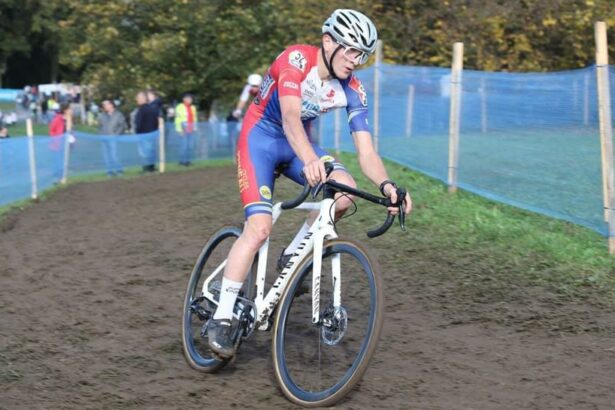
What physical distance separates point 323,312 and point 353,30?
1491 mm

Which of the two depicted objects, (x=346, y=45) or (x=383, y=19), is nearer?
(x=346, y=45)

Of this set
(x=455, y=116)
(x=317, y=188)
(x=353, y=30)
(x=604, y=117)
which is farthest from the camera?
(x=455, y=116)

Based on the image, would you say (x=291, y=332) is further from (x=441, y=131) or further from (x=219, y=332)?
(x=441, y=131)

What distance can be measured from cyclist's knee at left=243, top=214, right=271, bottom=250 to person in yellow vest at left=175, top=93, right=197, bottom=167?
16930 millimetres

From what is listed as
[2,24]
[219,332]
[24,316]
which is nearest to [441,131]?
[24,316]

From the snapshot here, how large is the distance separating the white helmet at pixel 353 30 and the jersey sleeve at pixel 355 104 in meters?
0.30

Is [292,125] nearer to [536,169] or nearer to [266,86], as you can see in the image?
[266,86]

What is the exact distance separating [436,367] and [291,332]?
0.97 m

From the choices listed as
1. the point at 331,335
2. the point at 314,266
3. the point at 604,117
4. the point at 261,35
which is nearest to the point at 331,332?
the point at 331,335

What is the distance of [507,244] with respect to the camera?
8859 mm

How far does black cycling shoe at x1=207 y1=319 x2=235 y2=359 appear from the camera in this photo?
4945 mm

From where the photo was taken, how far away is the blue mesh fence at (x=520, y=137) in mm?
9031

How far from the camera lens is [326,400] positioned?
171 inches

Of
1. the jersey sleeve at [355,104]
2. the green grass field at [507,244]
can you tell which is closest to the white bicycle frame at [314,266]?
the jersey sleeve at [355,104]
